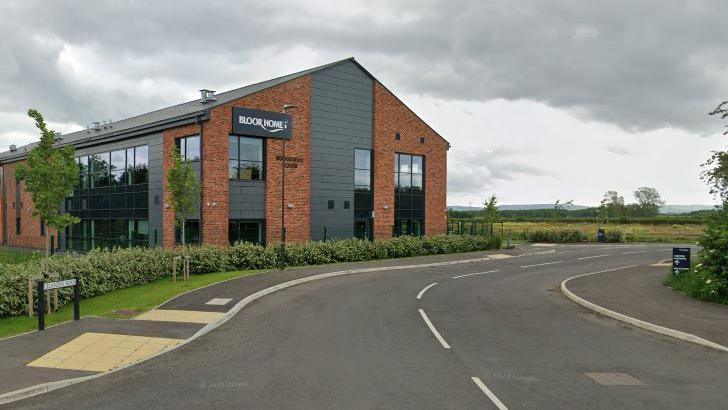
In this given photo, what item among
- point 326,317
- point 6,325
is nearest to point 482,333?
point 326,317

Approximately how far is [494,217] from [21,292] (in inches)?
1447

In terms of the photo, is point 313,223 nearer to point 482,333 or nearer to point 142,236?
point 142,236

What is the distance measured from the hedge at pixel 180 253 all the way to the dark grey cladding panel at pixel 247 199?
2.06 m

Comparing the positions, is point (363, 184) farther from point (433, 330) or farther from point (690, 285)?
point (433, 330)

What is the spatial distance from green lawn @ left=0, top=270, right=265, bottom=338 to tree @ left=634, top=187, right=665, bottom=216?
128 m

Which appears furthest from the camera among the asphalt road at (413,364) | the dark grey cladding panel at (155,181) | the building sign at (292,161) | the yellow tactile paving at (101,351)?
the building sign at (292,161)

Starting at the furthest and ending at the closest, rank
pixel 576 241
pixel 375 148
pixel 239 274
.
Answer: pixel 576 241 → pixel 375 148 → pixel 239 274

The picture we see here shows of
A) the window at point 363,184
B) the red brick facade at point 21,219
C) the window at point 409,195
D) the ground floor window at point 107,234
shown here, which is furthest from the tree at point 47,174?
the red brick facade at point 21,219

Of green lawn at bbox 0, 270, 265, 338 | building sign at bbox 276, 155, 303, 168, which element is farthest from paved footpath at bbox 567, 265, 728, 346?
building sign at bbox 276, 155, 303, 168

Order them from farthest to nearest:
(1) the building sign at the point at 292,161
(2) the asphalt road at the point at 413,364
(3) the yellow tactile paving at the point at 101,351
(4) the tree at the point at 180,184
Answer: (1) the building sign at the point at 292,161, (4) the tree at the point at 180,184, (3) the yellow tactile paving at the point at 101,351, (2) the asphalt road at the point at 413,364

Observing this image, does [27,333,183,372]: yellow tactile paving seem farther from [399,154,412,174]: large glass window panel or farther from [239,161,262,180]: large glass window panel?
[399,154,412,174]: large glass window panel

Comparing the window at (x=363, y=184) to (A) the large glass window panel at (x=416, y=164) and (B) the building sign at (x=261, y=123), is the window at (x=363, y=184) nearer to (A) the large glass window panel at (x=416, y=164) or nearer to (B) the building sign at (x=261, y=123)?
(A) the large glass window panel at (x=416, y=164)

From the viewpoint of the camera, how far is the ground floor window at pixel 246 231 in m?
27.8

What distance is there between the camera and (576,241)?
57094 mm
